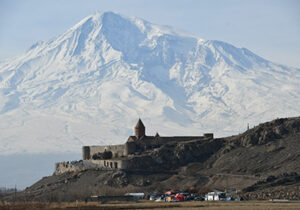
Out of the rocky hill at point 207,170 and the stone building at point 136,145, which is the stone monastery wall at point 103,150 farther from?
the rocky hill at point 207,170

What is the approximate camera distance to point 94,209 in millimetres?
65188

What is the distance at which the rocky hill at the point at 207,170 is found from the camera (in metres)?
99.6

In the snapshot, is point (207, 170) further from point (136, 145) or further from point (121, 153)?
→ point (121, 153)

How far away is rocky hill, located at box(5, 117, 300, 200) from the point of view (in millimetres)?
99625

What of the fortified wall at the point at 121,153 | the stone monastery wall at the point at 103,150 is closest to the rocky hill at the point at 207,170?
the fortified wall at the point at 121,153

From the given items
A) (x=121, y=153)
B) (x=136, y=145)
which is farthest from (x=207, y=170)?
(x=121, y=153)

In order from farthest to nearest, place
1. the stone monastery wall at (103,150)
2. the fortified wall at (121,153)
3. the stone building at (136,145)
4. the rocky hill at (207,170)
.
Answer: the stone monastery wall at (103,150)
the stone building at (136,145)
the fortified wall at (121,153)
the rocky hill at (207,170)

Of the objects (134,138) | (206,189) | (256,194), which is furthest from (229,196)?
(134,138)

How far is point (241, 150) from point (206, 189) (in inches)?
761

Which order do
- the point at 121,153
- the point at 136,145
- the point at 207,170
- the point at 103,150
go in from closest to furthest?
the point at 207,170 → the point at 136,145 → the point at 121,153 → the point at 103,150

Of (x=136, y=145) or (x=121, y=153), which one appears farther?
(x=121, y=153)

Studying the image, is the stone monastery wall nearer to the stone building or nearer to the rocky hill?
the stone building

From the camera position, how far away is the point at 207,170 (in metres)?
114

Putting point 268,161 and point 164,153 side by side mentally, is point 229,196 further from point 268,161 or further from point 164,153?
point 164,153
